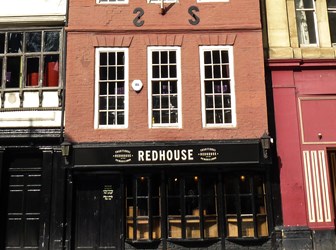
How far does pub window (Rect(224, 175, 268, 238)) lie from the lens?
11.3 m

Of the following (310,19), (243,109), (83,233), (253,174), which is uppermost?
(310,19)

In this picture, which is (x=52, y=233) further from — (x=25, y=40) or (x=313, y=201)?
(x=313, y=201)

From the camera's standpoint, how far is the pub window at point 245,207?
1133 cm

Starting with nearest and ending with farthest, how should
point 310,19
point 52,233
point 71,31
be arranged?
point 52,233 < point 71,31 < point 310,19

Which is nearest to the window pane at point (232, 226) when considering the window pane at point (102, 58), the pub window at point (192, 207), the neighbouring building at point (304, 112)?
the pub window at point (192, 207)

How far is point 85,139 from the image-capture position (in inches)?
452

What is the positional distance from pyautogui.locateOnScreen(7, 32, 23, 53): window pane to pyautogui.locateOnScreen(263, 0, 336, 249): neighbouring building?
7.95m

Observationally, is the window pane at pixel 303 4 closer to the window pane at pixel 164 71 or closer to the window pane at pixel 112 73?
the window pane at pixel 164 71

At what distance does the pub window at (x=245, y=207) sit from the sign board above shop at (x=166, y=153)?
0.82m

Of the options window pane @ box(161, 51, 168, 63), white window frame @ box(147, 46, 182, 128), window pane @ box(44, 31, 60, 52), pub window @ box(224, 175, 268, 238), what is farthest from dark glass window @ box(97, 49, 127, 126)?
pub window @ box(224, 175, 268, 238)

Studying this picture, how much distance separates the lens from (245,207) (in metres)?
11.5

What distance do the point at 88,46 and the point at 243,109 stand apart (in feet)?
16.8

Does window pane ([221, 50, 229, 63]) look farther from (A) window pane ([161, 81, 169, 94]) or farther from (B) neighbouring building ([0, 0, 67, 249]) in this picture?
(B) neighbouring building ([0, 0, 67, 249])

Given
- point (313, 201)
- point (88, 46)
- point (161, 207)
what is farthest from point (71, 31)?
point (313, 201)
